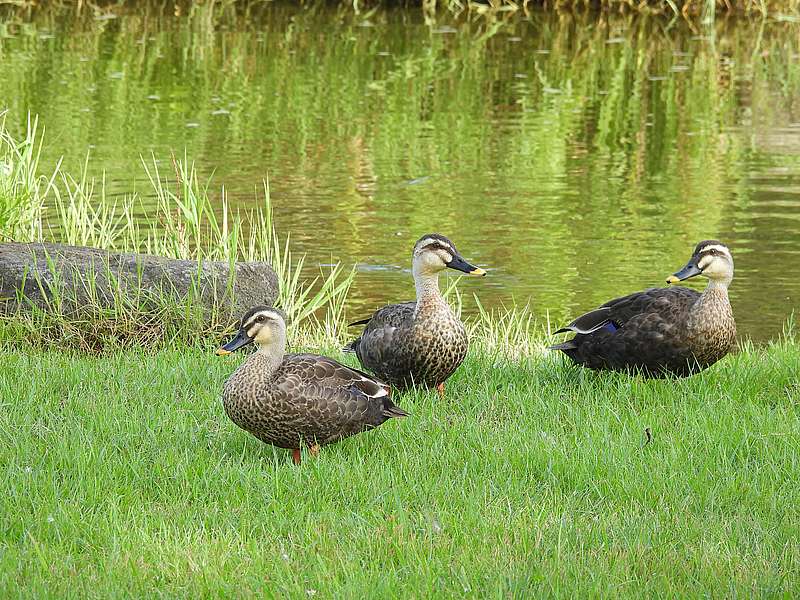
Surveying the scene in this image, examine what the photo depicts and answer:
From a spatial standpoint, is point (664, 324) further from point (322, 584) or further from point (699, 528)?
point (322, 584)

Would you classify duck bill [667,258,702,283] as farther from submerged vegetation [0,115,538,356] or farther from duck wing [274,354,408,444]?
duck wing [274,354,408,444]

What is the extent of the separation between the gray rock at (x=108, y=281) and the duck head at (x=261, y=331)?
2548 mm

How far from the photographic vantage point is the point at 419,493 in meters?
4.60

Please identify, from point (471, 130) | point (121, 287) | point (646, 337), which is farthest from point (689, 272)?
point (471, 130)

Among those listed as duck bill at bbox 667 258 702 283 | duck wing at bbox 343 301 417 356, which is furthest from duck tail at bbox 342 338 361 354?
duck bill at bbox 667 258 702 283

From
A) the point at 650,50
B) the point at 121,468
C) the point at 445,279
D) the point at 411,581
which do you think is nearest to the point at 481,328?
the point at 445,279

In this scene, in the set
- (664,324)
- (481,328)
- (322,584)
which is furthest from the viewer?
(481,328)

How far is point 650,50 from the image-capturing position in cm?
2286

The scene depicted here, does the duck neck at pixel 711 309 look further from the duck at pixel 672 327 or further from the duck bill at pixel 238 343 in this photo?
the duck bill at pixel 238 343

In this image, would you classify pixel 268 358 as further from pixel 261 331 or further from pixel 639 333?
pixel 639 333

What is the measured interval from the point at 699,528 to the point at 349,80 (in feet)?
52.3

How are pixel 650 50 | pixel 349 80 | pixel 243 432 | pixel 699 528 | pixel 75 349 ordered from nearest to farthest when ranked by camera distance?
pixel 699 528 < pixel 243 432 < pixel 75 349 < pixel 349 80 < pixel 650 50

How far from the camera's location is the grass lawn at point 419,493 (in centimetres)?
387

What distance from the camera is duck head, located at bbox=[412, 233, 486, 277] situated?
607 centimetres
